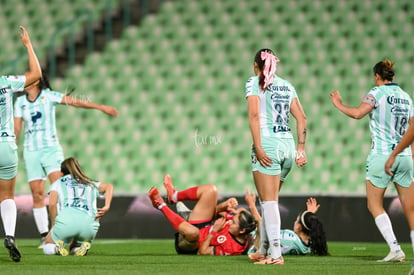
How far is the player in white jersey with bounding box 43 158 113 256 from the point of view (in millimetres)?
7902

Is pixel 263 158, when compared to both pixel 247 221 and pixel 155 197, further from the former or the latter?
pixel 155 197

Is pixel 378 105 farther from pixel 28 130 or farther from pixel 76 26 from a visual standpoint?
pixel 76 26

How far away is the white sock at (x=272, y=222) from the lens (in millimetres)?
6613

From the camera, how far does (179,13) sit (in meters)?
15.1

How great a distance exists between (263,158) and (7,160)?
2139mm

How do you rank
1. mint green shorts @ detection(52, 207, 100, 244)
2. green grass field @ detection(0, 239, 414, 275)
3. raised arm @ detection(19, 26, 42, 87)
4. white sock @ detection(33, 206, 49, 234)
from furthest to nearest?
white sock @ detection(33, 206, 49, 234)
mint green shorts @ detection(52, 207, 100, 244)
raised arm @ detection(19, 26, 42, 87)
green grass field @ detection(0, 239, 414, 275)

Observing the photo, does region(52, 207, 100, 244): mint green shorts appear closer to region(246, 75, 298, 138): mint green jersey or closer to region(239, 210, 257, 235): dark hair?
region(239, 210, 257, 235): dark hair

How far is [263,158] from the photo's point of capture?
648 cm

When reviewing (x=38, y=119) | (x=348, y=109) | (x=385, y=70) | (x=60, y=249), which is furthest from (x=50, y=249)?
(x=385, y=70)

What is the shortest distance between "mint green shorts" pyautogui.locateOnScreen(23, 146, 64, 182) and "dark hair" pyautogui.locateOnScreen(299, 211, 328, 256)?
289 cm

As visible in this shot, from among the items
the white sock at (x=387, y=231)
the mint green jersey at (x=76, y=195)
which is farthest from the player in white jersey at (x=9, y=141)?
the white sock at (x=387, y=231)

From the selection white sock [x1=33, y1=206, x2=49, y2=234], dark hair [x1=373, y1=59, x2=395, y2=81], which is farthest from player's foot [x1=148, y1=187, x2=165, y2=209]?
dark hair [x1=373, y1=59, x2=395, y2=81]

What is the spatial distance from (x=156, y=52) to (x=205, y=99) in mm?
1446

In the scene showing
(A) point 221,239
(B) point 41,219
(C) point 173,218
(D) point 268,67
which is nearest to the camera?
(D) point 268,67
